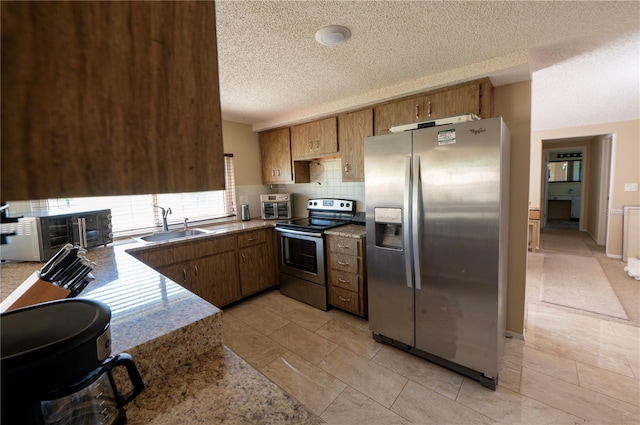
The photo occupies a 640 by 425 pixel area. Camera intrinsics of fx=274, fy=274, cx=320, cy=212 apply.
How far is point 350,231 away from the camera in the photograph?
2820mm

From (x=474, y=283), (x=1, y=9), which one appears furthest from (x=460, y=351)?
(x=1, y=9)

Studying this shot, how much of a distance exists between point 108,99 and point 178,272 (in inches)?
105

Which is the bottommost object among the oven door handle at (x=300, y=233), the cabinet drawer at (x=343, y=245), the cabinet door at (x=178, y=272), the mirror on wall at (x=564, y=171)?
the cabinet door at (x=178, y=272)

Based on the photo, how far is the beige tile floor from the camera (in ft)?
5.49

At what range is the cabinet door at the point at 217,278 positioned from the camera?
110 inches

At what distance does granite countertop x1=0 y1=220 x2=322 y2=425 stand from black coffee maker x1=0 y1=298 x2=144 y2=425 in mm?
126

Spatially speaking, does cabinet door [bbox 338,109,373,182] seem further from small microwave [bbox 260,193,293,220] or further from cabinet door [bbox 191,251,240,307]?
cabinet door [bbox 191,251,240,307]

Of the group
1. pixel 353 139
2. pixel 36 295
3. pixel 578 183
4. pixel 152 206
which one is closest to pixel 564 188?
pixel 578 183

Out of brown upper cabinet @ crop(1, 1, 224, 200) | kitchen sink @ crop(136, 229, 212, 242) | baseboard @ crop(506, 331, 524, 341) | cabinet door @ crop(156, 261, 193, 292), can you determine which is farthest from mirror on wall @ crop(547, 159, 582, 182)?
brown upper cabinet @ crop(1, 1, 224, 200)

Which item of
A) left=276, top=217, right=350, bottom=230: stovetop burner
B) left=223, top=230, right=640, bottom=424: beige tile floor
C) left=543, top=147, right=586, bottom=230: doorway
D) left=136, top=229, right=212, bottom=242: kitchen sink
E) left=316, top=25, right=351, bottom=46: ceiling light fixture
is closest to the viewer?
left=316, top=25, right=351, bottom=46: ceiling light fixture

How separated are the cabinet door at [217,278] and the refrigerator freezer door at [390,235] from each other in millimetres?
1570

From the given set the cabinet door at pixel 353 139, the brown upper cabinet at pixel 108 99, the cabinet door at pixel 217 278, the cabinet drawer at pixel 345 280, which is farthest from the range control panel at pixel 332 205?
the brown upper cabinet at pixel 108 99

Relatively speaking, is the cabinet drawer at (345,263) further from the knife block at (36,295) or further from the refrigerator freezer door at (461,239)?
the knife block at (36,295)

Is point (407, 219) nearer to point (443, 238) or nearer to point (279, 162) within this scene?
point (443, 238)
